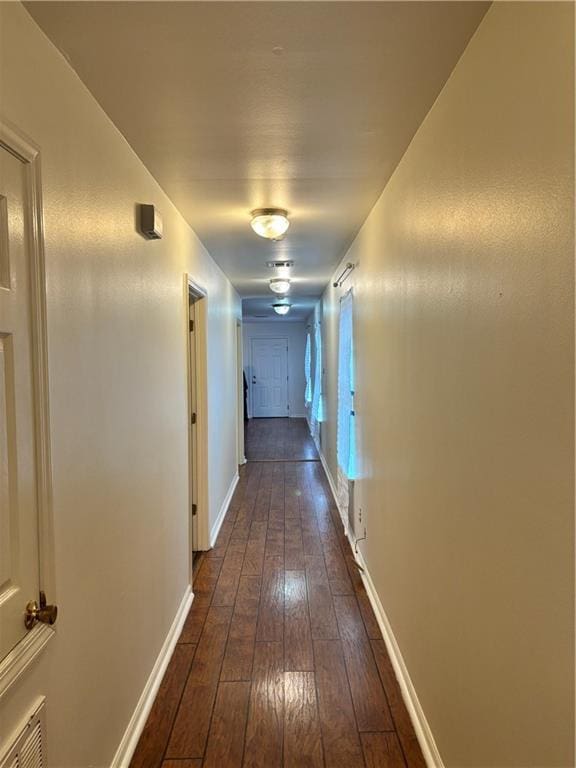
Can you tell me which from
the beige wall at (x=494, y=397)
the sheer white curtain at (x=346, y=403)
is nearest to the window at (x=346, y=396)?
the sheer white curtain at (x=346, y=403)

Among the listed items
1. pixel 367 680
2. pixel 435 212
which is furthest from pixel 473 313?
pixel 367 680

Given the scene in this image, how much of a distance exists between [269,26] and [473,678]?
5.81ft

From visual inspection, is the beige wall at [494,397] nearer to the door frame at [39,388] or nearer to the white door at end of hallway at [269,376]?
the door frame at [39,388]

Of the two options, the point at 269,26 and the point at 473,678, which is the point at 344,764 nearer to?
the point at 473,678

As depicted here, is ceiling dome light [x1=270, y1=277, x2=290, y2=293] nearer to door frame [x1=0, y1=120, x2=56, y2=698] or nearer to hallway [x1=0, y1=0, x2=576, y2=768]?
hallway [x1=0, y1=0, x2=576, y2=768]

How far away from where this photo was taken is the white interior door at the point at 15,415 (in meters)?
1.01

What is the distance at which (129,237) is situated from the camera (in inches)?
71.8

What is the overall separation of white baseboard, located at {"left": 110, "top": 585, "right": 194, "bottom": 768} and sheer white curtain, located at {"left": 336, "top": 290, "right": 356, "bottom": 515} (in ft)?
5.37

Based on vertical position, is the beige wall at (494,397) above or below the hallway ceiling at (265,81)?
below

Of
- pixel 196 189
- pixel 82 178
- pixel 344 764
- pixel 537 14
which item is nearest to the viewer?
pixel 537 14

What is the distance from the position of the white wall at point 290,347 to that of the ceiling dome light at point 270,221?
871cm

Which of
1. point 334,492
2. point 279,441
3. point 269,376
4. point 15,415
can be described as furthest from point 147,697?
point 269,376

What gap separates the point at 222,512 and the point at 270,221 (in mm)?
2711

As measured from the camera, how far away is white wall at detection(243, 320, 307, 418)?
37.8 ft
